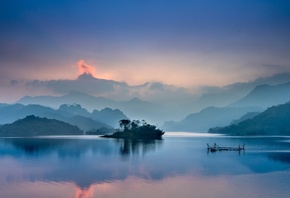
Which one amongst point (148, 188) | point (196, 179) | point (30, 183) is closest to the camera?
point (148, 188)

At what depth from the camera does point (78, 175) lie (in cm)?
5938

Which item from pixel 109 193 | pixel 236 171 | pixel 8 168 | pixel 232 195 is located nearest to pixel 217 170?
pixel 236 171

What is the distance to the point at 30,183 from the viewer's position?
5044 centimetres

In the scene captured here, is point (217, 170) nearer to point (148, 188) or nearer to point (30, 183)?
point (148, 188)

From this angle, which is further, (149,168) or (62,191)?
(149,168)

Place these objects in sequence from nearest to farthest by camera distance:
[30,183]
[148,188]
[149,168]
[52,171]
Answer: [148,188] → [30,183] → [52,171] → [149,168]

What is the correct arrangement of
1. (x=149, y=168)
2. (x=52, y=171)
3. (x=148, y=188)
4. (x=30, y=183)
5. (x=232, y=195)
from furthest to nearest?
(x=149, y=168)
(x=52, y=171)
(x=30, y=183)
(x=148, y=188)
(x=232, y=195)

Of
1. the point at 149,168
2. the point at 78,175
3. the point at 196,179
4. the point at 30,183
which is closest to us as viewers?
the point at 30,183

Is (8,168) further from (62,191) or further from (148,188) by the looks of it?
(148,188)

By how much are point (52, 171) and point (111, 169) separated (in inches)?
434

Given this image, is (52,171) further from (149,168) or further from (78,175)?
(149,168)

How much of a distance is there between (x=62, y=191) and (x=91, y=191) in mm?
3704

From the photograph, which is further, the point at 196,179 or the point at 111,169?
the point at 111,169

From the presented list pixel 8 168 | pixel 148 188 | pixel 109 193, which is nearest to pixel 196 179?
pixel 148 188
